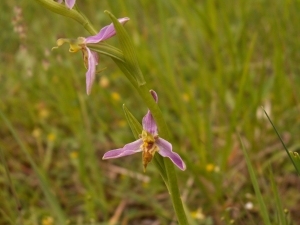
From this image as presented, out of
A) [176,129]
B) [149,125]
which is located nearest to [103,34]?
[149,125]

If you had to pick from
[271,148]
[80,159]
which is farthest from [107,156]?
[271,148]

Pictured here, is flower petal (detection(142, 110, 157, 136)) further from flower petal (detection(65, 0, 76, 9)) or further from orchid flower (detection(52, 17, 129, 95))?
flower petal (detection(65, 0, 76, 9))

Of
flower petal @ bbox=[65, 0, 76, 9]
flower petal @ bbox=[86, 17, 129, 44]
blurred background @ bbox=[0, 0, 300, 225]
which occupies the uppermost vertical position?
flower petal @ bbox=[65, 0, 76, 9]

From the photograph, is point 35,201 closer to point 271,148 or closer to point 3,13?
point 271,148

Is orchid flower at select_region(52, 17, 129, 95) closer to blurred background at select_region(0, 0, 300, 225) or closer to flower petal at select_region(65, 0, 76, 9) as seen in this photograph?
flower petal at select_region(65, 0, 76, 9)

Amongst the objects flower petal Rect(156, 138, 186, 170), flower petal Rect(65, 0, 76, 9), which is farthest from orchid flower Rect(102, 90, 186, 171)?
flower petal Rect(65, 0, 76, 9)

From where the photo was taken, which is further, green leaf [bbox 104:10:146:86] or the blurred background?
the blurred background

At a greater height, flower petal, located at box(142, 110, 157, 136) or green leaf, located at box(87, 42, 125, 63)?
green leaf, located at box(87, 42, 125, 63)
